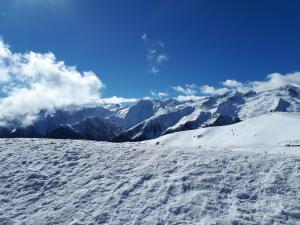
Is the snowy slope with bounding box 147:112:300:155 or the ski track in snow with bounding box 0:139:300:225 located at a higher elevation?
the snowy slope with bounding box 147:112:300:155

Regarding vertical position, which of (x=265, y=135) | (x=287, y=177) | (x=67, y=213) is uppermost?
(x=265, y=135)

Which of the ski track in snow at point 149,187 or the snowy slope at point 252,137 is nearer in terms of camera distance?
the ski track in snow at point 149,187

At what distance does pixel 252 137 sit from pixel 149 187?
25.3m

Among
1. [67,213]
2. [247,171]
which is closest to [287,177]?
[247,171]

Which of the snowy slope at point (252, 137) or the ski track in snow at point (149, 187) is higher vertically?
the snowy slope at point (252, 137)

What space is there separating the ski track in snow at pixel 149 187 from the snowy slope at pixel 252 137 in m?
7.09

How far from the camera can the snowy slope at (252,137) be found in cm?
3281

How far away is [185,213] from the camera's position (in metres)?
13.7

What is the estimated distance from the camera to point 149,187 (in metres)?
16.2

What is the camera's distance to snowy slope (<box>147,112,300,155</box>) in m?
32.8

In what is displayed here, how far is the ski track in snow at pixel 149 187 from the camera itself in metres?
13.8

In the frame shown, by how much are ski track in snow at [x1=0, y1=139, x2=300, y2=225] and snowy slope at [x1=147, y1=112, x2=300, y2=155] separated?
709cm

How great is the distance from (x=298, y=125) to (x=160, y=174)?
98.2ft

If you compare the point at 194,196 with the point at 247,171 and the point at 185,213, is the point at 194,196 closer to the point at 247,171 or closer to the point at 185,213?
the point at 185,213
